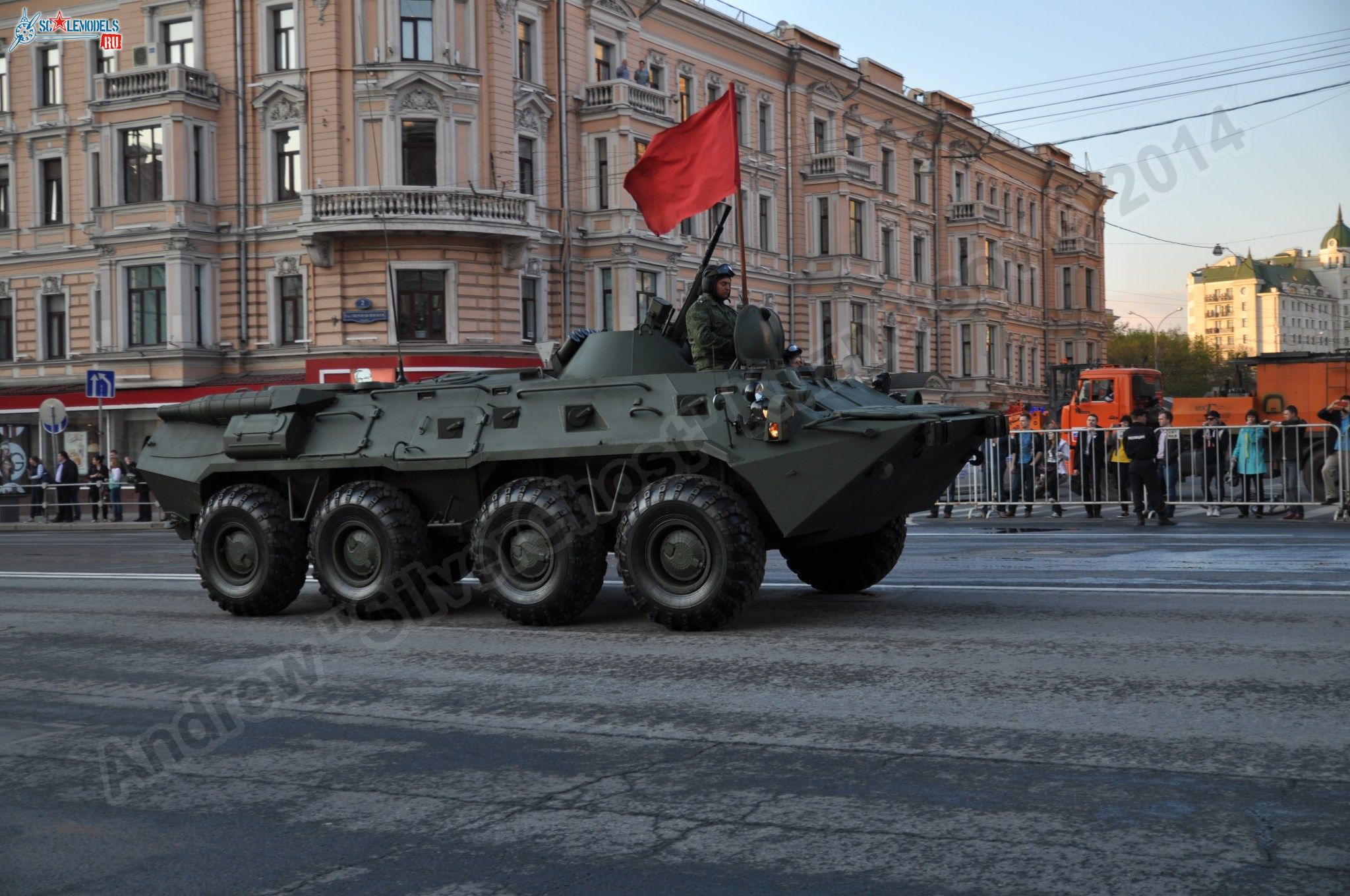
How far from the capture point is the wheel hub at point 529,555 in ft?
31.0

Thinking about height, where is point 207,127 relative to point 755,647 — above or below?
above

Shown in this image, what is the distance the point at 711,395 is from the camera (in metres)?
9.13

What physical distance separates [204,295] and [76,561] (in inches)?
828

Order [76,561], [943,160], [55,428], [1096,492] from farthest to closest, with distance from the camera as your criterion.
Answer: [943,160], [55,428], [1096,492], [76,561]

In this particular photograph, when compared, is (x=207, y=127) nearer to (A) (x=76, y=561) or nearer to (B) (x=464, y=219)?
(B) (x=464, y=219)

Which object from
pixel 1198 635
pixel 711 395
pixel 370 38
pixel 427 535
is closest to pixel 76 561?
pixel 427 535

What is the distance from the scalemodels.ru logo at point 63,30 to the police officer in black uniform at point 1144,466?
96.7 feet

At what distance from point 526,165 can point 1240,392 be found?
60.5 feet

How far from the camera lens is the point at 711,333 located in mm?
9750

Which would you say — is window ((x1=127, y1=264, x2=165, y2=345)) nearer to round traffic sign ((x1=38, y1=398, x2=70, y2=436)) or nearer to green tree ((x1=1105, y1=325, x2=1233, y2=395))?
round traffic sign ((x1=38, y1=398, x2=70, y2=436))

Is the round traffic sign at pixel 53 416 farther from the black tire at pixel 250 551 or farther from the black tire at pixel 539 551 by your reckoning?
the black tire at pixel 539 551

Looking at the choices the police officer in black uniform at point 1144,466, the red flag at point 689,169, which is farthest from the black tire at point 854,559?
the police officer in black uniform at point 1144,466

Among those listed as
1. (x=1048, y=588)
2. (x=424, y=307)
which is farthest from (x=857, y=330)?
(x=1048, y=588)

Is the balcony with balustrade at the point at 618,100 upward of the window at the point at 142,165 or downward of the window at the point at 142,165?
upward
